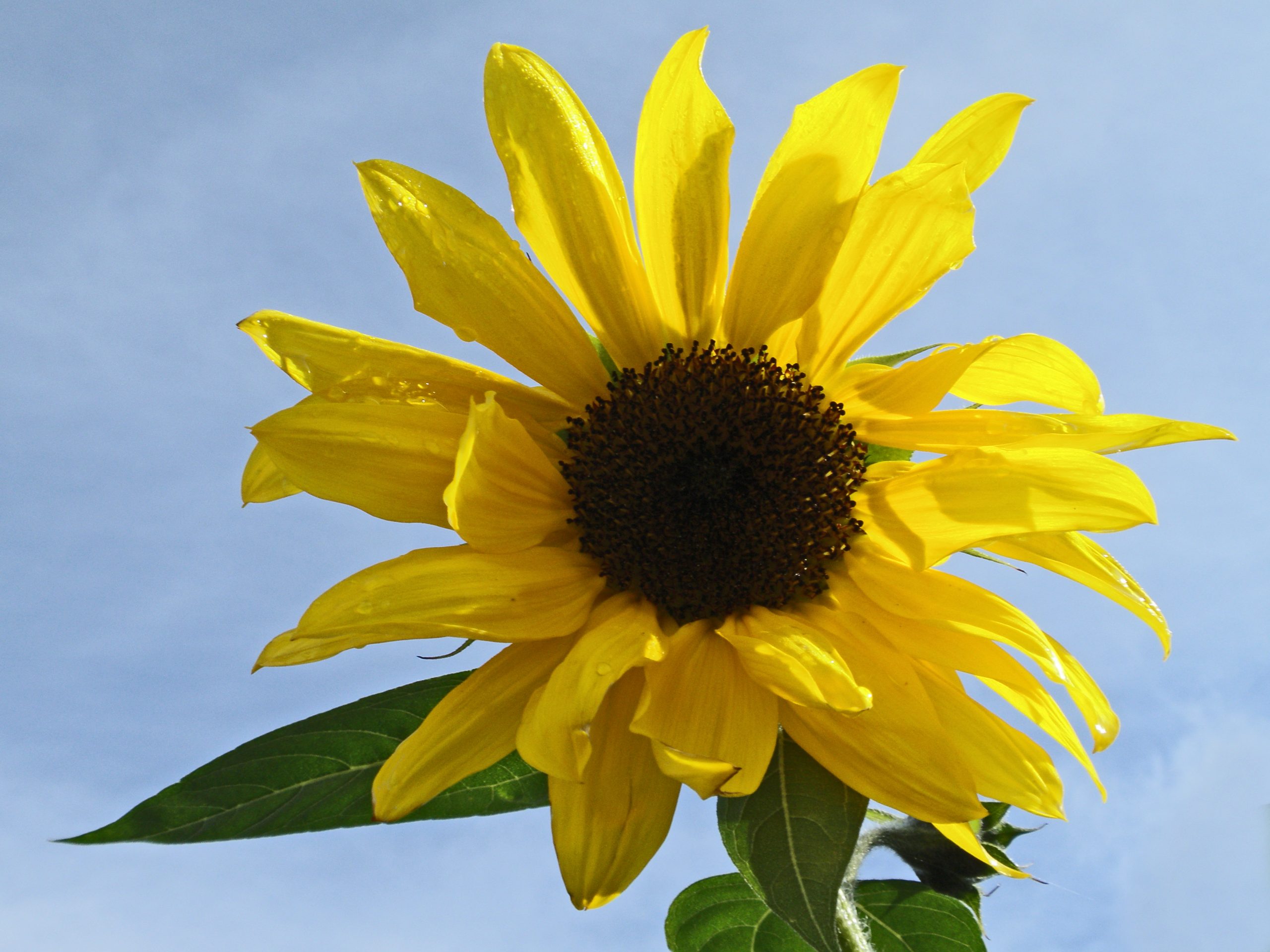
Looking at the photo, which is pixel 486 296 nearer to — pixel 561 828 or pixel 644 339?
pixel 644 339

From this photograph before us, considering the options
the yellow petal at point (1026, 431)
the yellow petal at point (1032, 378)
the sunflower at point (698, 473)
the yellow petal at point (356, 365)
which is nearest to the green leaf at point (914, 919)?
the sunflower at point (698, 473)

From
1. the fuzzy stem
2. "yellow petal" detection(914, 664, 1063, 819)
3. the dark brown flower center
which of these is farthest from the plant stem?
the dark brown flower center

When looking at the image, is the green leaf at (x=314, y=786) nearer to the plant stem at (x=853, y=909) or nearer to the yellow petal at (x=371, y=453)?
the yellow petal at (x=371, y=453)

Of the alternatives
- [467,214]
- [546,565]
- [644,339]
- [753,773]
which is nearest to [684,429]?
[644,339]

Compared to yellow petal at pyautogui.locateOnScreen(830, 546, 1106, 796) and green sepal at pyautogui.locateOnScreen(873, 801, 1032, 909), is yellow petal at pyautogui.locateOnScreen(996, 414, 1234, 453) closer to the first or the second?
yellow petal at pyautogui.locateOnScreen(830, 546, 1106, 796)

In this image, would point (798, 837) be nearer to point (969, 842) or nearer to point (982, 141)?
→ point (969, 842)

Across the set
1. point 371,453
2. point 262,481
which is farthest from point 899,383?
point 262,481
